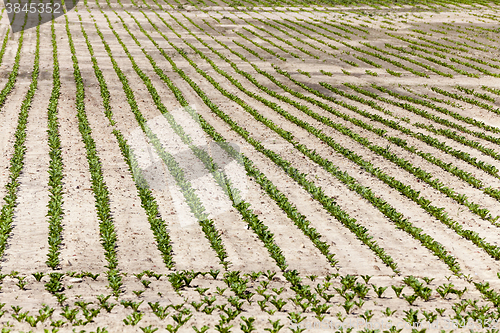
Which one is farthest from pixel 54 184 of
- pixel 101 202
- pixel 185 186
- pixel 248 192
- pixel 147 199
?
pixel 248 192

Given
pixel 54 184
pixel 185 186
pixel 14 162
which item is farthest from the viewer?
pixel 14 162

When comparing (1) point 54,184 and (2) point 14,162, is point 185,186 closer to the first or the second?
(1) point 54,184

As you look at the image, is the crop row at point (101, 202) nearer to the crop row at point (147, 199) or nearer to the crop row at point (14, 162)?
the crop row at point (147, 199)

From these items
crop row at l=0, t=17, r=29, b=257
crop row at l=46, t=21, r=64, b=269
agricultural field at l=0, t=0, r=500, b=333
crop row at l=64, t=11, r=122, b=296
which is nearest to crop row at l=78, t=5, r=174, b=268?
agricultural field at l=0, t=0, r=500, b=333

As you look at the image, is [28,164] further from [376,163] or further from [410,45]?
[410,45]

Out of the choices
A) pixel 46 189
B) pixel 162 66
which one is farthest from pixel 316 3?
pixel 46 189

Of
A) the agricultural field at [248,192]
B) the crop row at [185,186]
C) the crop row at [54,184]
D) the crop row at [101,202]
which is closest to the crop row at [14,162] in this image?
the agricultural field at [248,192]

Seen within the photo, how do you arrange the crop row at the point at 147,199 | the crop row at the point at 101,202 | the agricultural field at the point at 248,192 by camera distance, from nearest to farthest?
the agricultural field at the point at 248,192, the crop row at the point at 101,202, the crop row at the point at 147,199

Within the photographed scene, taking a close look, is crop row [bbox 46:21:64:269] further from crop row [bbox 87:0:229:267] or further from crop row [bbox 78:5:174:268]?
crop row [bbox 87:0:229:267]
